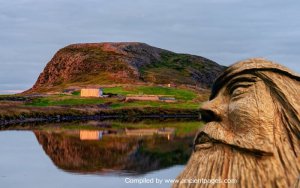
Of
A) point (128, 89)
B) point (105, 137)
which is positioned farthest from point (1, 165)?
point (128, 89)

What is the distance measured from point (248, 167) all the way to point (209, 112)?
1.00 m

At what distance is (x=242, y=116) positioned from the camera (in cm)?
671

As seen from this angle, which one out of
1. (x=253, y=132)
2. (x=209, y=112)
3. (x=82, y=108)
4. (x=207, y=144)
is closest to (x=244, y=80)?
(x=209, y=112)

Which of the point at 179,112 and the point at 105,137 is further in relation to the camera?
the point at 179,112

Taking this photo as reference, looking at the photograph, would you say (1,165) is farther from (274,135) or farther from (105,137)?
(274,135)

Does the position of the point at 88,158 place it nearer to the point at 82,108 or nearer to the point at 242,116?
the point at 242,116

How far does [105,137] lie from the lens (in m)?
55.2

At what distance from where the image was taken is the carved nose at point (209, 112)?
704 cm

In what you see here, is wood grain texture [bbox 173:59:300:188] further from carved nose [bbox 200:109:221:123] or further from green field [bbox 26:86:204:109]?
green field [bbox 26:86:204:109]

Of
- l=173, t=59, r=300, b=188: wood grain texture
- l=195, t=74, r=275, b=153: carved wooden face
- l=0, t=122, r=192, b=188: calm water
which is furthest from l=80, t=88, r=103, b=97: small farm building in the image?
l=173, t=59, r=300, b=188: wood grain texture

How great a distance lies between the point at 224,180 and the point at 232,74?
1442 millimetres

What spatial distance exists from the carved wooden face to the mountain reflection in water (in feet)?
86.1

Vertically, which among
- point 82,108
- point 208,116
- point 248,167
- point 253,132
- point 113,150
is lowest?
point 82,108

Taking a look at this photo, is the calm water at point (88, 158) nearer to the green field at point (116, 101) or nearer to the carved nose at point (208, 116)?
the carved nose at point (208, 116)
